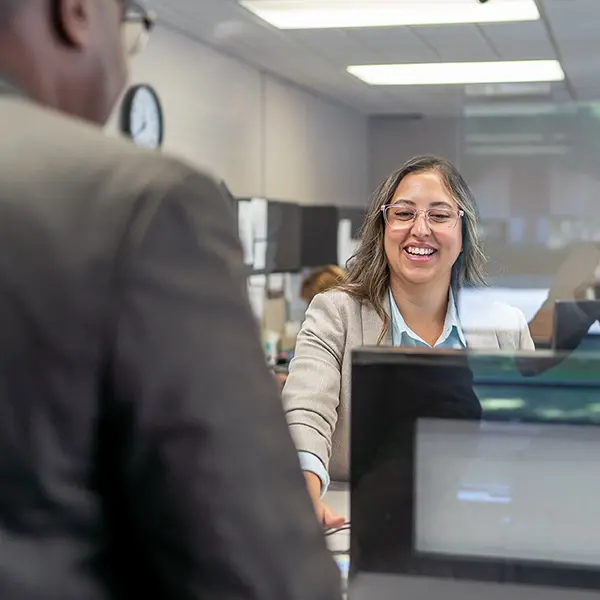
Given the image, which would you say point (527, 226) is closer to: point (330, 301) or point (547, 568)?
point (330, 301)

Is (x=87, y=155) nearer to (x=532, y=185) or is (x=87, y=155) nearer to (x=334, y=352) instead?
(x=334, y=352)

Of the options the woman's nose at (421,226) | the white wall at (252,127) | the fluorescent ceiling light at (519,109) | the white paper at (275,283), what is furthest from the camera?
the fluorescent ceiling light at (519,109)

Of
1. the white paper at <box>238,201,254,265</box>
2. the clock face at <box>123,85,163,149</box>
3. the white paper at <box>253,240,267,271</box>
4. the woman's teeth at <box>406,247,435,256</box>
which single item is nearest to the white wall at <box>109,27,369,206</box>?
the clock face at <box>123,85,163,149</box>

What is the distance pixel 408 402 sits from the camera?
3.96ft

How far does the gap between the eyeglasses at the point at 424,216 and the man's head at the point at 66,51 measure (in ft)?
5.14

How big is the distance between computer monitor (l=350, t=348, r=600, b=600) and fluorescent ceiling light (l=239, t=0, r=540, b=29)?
12.5 ft

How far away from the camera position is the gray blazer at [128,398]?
23.6 inches

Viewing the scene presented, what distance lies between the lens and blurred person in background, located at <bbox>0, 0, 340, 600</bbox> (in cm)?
60

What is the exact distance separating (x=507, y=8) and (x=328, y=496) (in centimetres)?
355

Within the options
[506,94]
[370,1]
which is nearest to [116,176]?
[370,1]

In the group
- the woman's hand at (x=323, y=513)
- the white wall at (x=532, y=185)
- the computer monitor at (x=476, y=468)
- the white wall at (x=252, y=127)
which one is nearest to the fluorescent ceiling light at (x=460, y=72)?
the white wall at (x=252, y=127)

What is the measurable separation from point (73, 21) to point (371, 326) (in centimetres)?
147

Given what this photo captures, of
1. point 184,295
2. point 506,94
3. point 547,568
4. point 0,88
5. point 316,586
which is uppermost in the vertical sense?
point 506,94

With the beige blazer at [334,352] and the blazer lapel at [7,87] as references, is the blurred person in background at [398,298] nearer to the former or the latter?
the beige blazer at [334,352]
